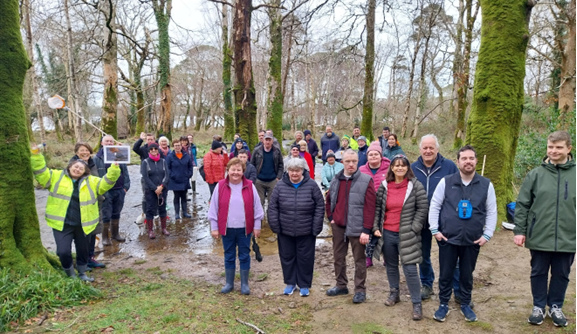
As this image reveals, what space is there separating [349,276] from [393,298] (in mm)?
1105

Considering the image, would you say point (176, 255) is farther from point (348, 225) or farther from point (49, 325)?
point (348, 225)

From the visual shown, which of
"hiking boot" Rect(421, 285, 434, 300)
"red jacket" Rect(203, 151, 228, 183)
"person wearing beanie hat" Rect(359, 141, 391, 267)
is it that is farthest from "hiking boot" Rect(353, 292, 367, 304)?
"red jacket" Rect(203, 151, 228, 183)

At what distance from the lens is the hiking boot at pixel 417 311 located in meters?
3.73

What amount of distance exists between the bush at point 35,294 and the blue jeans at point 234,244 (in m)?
1.66

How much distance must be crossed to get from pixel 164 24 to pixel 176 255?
60.0 feet

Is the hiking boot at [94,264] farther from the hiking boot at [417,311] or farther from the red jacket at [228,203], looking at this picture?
the hiking boot at [417,311]

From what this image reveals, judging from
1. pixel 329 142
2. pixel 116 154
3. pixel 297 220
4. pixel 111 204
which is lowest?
pixel 111 204

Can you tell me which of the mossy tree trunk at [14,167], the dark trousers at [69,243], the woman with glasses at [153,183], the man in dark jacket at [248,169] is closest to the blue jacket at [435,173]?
the man in dark jacket at [248,169]

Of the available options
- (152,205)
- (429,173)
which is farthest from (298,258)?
(152,205)

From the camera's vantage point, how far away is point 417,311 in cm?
376

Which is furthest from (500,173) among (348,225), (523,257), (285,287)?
(285,287)

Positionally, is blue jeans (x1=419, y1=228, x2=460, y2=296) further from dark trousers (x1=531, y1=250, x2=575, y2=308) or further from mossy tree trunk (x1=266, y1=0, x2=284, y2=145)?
mossy tree trunk (x1=266, y1=0, x2=284, y2=145)

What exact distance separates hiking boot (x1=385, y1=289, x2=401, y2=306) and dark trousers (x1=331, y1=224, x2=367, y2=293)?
1.01ft

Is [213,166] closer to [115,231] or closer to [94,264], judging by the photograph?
[115,231]
